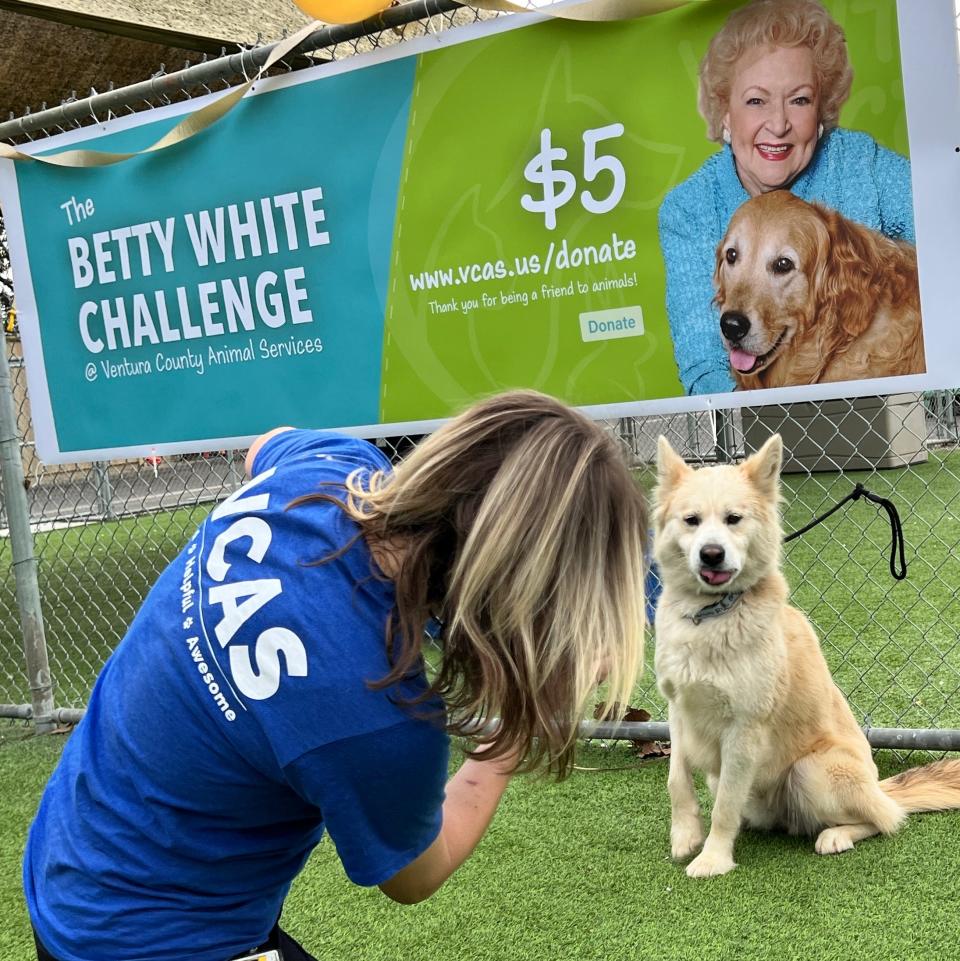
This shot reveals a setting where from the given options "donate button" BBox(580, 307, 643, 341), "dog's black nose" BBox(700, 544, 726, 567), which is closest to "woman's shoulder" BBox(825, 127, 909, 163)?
"donate button" BBox(580, 307, 643, 341)

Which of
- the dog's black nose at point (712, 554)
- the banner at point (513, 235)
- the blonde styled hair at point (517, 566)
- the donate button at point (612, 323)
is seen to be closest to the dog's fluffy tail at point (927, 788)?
Result: the dog's black nose at point (712, 554)

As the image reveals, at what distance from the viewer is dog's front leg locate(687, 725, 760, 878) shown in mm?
3035

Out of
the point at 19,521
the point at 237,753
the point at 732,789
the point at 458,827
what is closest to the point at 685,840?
the point at 732,789

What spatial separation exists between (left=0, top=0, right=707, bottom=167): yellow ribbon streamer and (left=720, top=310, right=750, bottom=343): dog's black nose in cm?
92

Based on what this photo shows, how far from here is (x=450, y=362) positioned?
357 centimetres

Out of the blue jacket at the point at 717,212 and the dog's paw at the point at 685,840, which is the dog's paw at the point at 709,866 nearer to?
the dog's paw at the point at 685,840

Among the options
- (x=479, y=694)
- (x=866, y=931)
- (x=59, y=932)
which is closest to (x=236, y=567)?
(x=479, y=694)

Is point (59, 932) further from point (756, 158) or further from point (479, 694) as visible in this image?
point (756, 158)

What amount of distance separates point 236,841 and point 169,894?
119 mm

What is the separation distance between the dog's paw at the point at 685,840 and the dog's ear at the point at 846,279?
59.6 inches

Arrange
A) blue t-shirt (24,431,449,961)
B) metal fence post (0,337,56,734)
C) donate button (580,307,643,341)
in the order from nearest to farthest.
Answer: blue t-shirt (24,431,449,961) < donate button (580,307,643,341) < metal fence post (0,337,56,734)

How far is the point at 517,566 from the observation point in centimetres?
134

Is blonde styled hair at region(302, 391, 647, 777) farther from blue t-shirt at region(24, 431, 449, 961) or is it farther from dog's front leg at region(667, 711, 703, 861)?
dog's front leg at region(667, 711, 703, 861)

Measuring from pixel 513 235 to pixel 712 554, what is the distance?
1252 millimetres
